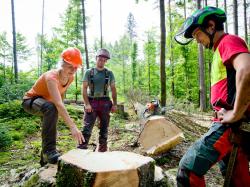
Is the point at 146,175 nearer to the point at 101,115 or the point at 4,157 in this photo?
the point at 101,115

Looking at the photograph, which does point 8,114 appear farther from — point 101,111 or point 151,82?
point 151,82

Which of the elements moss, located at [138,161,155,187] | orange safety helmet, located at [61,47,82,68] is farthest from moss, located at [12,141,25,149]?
moss, located at [138,161,155,187]

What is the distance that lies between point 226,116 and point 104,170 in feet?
4.55

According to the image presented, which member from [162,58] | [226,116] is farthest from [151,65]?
[226,116]

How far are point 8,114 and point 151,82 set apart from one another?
26.5 meters

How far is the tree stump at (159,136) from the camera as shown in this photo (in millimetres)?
5371

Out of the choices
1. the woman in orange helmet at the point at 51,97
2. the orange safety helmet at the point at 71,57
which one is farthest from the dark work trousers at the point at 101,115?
the orange safety helmet at the point at 71,57

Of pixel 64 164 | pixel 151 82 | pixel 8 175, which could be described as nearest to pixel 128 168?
pixel 64 164

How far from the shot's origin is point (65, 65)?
161 inches

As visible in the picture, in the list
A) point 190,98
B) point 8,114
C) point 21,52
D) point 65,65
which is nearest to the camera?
point 65,65

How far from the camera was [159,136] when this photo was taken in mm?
5457

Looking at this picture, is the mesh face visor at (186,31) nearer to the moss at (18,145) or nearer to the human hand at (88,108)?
the human hand at (88,108)

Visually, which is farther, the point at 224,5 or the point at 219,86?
the point at 224,5

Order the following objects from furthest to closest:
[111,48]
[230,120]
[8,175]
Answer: [111,48]
[8,175]
[230,120]
